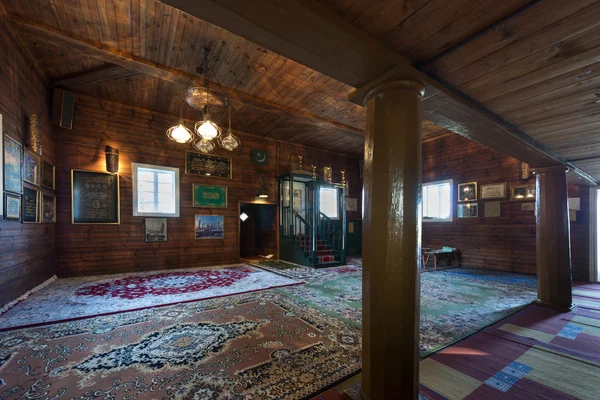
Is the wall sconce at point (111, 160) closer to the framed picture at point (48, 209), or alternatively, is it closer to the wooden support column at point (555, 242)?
the framed picture at point (48, 209)

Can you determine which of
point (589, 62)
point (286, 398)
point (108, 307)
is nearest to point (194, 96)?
point (108, 307)

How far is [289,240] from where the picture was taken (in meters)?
7.82

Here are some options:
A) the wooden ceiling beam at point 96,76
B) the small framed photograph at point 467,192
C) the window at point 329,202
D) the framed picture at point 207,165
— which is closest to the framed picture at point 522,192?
the small framed photograph at point 467,192

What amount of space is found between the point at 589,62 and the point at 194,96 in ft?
13.9

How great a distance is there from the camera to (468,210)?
289 inches

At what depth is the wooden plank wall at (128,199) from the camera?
18.0ft

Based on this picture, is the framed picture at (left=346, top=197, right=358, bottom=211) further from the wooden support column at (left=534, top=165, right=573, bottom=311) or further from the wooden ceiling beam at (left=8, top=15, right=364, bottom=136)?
the wooden support column at (left=534, top=165, right=573, bottom=311)

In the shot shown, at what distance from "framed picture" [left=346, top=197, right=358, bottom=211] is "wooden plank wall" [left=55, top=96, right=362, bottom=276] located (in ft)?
13.7

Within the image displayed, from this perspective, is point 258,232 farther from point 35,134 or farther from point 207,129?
point 35,134

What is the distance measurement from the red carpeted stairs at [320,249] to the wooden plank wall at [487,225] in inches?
133

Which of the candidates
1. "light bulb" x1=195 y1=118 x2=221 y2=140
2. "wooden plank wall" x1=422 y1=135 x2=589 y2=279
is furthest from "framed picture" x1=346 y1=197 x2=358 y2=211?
"light bulb" x1=195 y1=118 x2=221 y2=140

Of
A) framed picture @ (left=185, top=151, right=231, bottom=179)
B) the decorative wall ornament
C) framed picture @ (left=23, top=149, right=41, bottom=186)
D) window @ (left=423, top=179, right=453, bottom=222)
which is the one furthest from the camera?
window @ (left=423, top=179, right=453, bottom=222)

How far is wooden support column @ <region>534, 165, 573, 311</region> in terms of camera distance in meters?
3.59

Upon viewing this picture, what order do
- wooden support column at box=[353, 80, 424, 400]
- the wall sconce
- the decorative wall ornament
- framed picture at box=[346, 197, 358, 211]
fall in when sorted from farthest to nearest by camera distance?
framed picture at box=[346, 197, 358, 211]
the wall sconce
the decorative wall ornament
wooden support column at box=[353, 80, 424, 400]
